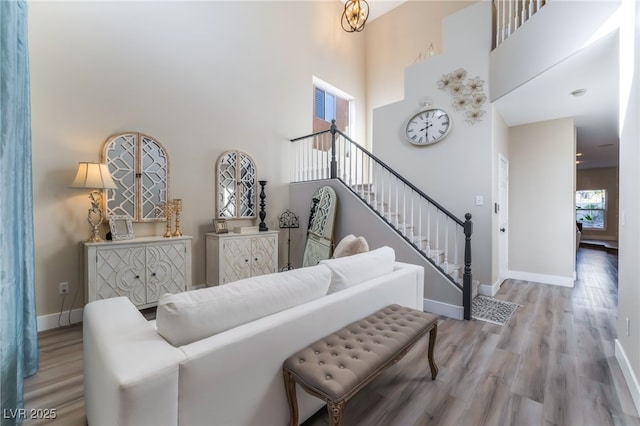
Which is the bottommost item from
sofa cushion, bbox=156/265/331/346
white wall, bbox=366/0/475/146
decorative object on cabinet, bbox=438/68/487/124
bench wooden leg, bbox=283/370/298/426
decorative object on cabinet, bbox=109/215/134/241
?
bench wooden leg, bbox=283/370/298/426

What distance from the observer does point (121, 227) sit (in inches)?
123

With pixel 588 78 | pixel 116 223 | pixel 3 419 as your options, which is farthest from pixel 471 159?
pixel 3 419

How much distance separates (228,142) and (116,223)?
1.85m

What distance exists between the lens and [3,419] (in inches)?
55.0

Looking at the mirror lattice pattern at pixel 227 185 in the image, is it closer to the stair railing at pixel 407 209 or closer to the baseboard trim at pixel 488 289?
the stair railing at pixel 407 209

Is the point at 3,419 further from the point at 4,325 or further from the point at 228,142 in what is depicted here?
the point at 228,142

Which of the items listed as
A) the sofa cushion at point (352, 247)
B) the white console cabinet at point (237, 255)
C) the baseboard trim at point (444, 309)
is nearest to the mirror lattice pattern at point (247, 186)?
the white console cabinet at point (237, 255)

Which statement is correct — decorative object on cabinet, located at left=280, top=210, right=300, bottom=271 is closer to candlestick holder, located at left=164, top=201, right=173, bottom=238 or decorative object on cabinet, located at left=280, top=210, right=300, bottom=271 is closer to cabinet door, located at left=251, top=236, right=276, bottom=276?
cabinet door, located at left=251, top=236, right=276, bottom=276

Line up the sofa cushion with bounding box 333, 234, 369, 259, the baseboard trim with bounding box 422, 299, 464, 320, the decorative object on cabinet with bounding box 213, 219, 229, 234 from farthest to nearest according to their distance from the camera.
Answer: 1. the decorative object on cabinet with bounding box 213, 219, 229, 234
2. the baseboard trim with bounding box 422, 299, 464, 320
3. the sofa cushion with bounding box 333, 234, 369, 259

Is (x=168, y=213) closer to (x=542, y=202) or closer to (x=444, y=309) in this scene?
(x=444, y=309)

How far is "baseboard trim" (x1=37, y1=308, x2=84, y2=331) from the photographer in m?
2.77

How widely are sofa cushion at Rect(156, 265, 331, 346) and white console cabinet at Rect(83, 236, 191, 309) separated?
2.12 meters

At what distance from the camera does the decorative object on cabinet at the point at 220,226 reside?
12.8 feet

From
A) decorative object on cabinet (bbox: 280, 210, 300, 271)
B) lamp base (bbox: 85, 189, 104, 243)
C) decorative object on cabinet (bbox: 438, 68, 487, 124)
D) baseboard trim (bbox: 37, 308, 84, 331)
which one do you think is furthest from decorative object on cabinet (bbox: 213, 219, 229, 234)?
decorative object on cabinet (bbox: 438, 68, 487, 124)
